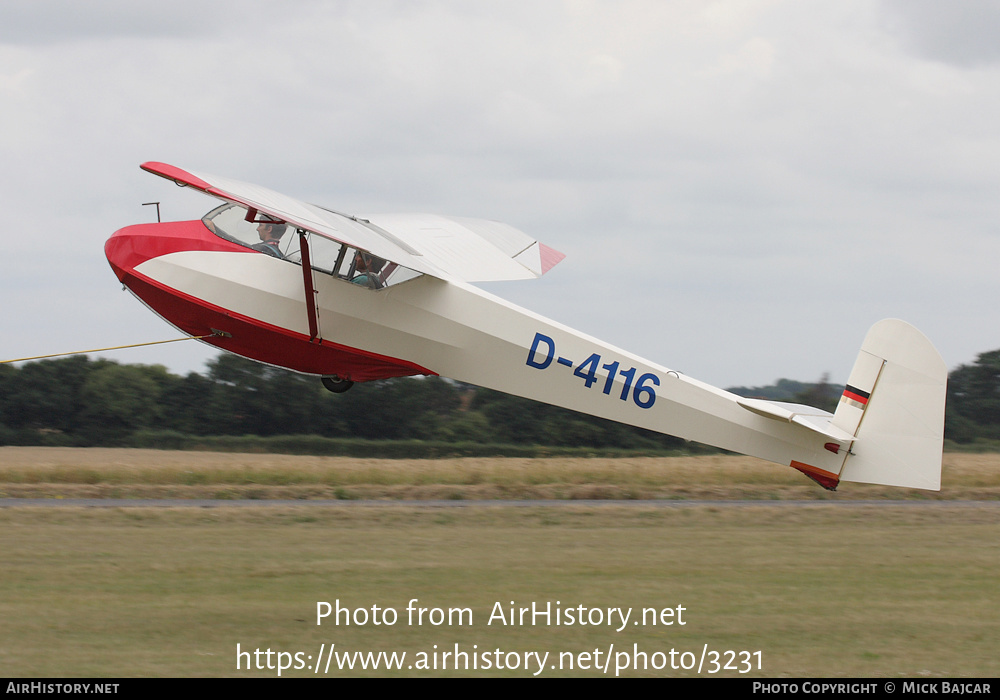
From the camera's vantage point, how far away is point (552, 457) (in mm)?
23438

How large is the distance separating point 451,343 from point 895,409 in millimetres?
5444

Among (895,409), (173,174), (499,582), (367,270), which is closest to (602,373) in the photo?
(367,270)

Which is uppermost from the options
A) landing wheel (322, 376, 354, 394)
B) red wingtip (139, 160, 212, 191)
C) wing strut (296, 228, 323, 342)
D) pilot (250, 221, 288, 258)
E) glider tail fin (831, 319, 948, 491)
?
red wingtip (139, 160, 212, 191)

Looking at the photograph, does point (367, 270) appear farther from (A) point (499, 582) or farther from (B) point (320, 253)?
(A) point (499, 582)

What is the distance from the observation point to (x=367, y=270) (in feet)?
39.9

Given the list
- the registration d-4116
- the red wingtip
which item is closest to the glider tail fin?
the registration d-4116

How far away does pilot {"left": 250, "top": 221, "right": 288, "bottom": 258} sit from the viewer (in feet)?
40.1

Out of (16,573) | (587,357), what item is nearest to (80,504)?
(16,573)

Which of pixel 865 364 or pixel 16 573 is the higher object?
pixel 865 364

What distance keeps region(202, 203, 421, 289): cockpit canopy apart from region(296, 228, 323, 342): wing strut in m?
A: 0.13

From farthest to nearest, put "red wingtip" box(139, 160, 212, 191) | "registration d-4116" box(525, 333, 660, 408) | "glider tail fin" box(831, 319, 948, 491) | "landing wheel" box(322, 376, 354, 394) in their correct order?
"landing wheel" box(322, 376, 354, 394) → "registration d-4116" box(525, 333, 660, 408) → "glider tail fin" box(831, 319, 948, 491) → "red wingtip" box(139, 160, 212, 191)

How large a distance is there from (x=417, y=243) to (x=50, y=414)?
47.6ft

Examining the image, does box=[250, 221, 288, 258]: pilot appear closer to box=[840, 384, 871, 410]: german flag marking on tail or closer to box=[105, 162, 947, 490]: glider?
box=[105, 162, 947, 490]: glider
